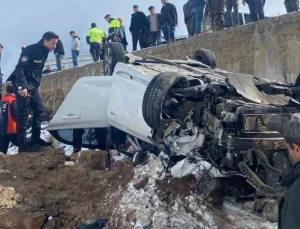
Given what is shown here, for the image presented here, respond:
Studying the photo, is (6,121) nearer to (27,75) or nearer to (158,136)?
(27,75)

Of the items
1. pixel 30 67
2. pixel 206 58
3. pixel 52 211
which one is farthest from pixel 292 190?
pixel 30 67

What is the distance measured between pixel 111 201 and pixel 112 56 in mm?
2117

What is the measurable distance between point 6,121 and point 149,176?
291 cm

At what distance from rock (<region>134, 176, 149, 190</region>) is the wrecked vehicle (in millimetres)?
292

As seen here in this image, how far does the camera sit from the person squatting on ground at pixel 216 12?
34.9ft

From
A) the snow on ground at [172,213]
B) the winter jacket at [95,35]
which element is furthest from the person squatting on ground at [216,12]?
the snow on ground at [172,213]

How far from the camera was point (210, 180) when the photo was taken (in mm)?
5504

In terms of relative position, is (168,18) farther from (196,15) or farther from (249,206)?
(249,206)

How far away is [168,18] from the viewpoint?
11.6m

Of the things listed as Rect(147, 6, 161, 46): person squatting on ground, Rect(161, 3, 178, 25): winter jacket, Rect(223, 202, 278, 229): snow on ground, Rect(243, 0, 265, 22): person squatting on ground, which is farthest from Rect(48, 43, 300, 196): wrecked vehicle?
Rect(147, 6, 161, 46): person squatting on ground

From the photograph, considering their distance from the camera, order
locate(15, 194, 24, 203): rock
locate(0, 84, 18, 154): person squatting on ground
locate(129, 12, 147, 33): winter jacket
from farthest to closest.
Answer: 1. locate(129, 12, 147, 33): winter jacket
2. locate(0, 84, 18, 154): person squatting on ground
3. locate(15, 194, 24, 203): rock

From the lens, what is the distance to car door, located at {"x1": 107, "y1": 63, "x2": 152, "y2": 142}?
233 inches

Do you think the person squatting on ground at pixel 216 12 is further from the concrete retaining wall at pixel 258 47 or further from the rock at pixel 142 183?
the rock at pixel 142 183

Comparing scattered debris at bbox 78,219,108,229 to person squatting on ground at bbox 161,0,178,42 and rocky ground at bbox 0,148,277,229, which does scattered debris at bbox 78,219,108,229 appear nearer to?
rocky ground at bbox 0,148,277,229
